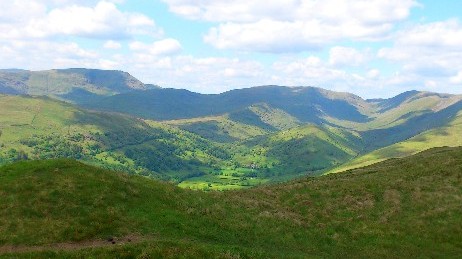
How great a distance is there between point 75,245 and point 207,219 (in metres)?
16.0

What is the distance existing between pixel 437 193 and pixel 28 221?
54829 mm

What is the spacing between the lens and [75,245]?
121ft

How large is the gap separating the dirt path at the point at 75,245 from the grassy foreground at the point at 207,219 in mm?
308

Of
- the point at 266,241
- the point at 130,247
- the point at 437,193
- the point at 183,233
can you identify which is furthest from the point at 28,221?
the point at 437,193

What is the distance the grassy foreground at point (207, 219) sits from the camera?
123ft

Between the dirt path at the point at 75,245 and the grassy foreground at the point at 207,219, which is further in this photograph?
the grassy foreground at the point at 207,219

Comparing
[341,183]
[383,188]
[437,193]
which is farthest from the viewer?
[341,183]

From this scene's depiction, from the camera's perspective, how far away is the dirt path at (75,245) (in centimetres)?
3491

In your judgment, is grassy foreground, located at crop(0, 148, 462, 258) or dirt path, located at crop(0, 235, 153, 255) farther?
grassy foreground, located at crop(0, 148, 462, 258)

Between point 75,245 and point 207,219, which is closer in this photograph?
point 75,245

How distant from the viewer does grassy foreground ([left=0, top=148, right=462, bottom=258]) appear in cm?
3753

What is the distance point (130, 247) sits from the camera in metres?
33.9

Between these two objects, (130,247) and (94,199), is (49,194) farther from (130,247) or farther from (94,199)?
(130,247)

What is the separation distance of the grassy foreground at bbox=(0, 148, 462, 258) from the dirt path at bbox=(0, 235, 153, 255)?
31 cm
